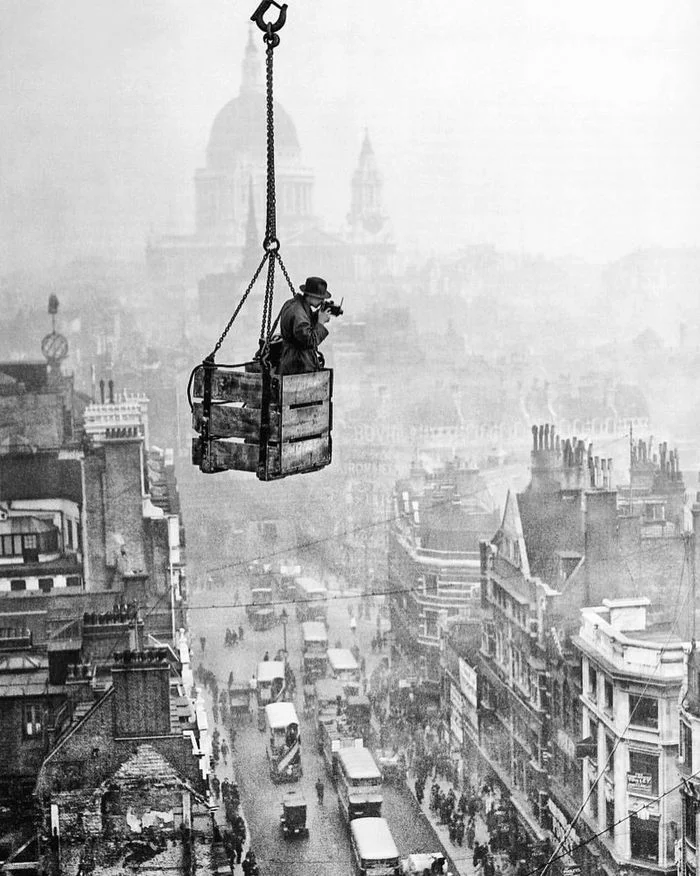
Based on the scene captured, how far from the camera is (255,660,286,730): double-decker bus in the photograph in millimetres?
20109

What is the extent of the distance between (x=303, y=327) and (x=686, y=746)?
9245mm

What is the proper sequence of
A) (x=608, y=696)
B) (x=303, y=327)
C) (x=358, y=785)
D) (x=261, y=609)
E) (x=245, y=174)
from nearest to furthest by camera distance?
(x=303, y=327) < (x=608, y=696) < (x=358, y=785) < (x=261, y=609) < (x=245, y=174)

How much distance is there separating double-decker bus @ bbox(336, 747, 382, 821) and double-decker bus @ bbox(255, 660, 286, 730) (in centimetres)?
232

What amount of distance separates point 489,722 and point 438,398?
15423 millimetres

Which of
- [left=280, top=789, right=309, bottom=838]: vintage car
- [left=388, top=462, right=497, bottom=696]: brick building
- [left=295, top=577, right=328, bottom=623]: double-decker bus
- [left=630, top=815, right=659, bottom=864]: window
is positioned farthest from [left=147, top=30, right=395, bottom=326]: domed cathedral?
[left=630, top=815, right=659, bottom=864]: window

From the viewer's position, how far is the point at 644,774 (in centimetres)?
1408

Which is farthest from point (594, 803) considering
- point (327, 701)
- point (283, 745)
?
point (327, 701)

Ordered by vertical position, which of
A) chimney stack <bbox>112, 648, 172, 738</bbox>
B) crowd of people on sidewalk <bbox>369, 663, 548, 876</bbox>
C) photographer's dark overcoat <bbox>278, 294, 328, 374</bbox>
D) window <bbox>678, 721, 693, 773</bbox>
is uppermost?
photographer's dark overcoat <bbox>278, 294, 328, 374</bbox>

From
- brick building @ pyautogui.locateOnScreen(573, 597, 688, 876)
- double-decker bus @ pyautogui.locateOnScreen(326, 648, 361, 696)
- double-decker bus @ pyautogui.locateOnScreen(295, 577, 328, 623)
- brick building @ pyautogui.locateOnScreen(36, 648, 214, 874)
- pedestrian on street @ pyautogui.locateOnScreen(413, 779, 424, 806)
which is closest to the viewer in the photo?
brick building @ pyautogui.locateOnScreen(36, 648, 214, 874)

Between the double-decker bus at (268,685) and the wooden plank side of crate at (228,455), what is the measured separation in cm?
1439

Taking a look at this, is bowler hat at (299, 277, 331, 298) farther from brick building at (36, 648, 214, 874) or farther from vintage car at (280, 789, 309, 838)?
vintage car at (280, 789, 309, 838)

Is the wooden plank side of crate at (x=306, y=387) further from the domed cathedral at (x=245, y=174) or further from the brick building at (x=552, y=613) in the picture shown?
the domed cathedral at (x=245, y=174)

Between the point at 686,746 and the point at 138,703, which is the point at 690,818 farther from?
the point at 138,703

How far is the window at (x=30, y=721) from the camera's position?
43.4 feet
